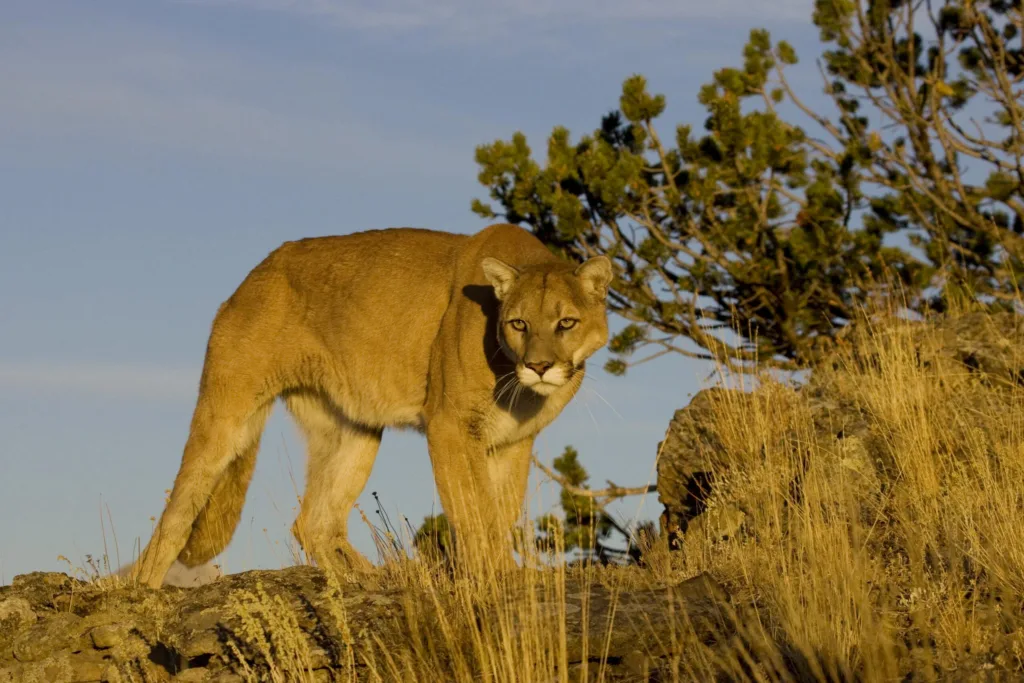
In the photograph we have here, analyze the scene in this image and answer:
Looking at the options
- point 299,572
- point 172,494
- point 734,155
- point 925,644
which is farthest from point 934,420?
point 734,155

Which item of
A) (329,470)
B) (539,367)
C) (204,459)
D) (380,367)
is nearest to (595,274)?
(539,367)

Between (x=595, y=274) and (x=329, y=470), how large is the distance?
8.11ft

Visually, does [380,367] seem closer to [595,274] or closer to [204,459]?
[204,459]

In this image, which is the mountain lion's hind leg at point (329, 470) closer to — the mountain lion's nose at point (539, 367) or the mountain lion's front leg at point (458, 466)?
the mountain lion's front leg at point (458, 466)

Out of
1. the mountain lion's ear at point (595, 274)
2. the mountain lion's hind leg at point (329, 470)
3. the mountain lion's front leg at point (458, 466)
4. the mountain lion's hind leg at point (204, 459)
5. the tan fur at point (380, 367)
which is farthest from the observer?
the mountain lion's hind leg at point (329, 470)

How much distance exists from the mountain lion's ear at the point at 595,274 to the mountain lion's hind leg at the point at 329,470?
209cm

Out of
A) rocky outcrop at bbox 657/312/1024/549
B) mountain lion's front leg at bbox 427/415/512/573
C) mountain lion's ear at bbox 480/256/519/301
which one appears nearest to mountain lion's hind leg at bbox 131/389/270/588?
mountain lion's front leg at bbox 427/415/512/573

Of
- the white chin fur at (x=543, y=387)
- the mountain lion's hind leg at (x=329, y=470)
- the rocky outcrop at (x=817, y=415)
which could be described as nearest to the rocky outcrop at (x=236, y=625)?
the white chin fur at (x=543, y=387)

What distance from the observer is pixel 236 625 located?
556 cm

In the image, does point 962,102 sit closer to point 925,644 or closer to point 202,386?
point 202,386

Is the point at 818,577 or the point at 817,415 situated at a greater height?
the point at 817,415

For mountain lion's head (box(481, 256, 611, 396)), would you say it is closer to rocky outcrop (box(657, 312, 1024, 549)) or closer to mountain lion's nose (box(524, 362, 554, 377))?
mountain lion's nose (box(524, 362, 554, 377))

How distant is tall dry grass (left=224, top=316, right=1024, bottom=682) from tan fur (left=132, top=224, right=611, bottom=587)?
1048 mm

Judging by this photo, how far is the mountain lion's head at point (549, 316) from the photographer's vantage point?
685 cm
